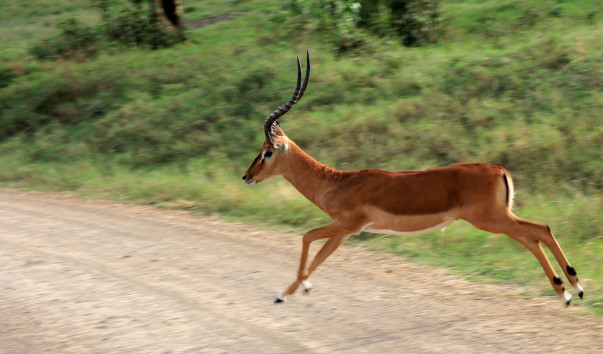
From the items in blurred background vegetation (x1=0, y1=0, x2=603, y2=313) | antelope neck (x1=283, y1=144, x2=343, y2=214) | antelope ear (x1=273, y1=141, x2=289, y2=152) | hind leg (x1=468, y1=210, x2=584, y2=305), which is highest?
antelope ear (x1=273, y1=141, x2=289, y2=152)

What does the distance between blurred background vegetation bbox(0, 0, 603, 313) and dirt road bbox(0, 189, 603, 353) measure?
0.60 meters

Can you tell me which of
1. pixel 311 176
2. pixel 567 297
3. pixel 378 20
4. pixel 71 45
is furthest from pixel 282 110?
pixel 71 45

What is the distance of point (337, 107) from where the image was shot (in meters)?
13.7

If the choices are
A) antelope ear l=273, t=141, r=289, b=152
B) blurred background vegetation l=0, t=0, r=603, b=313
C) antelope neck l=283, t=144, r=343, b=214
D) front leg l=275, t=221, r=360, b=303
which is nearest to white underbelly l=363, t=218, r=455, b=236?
front leg l=275, t=221, r=360, b=303

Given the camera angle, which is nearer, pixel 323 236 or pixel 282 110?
pixel 323 236

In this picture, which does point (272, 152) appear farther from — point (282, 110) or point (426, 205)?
point (426, 205)

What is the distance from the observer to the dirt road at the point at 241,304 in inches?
191

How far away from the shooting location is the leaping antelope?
197 inches

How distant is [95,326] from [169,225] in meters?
3.86

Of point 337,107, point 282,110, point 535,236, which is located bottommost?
point 337,107

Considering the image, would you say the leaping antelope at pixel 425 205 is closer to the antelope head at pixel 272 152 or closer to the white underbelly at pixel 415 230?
the white underbelly at pixel 415 230

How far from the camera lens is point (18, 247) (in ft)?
26.5

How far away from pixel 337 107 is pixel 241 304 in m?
8.39

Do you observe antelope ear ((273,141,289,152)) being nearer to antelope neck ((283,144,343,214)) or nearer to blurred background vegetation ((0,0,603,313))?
antelope neck ((283,144,343,214))
